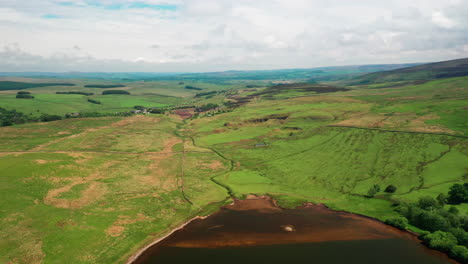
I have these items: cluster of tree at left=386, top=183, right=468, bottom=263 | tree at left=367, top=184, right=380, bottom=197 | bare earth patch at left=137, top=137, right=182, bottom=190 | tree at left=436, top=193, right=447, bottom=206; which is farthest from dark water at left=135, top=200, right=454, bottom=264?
bare earth patch at left=137, top=137, right=182, bottom=190

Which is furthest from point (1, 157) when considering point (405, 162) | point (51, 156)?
point (405, 162)

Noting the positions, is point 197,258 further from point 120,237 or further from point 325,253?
point 325,253

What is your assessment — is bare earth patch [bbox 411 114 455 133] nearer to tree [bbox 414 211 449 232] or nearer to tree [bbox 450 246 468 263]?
tree [bbox 414 211 449 232]

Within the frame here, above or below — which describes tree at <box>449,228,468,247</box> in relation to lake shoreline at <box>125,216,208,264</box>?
above

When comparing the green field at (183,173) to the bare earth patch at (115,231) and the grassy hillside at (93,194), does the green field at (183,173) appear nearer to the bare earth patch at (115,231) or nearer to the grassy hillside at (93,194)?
the grassy hillside at (93,194)

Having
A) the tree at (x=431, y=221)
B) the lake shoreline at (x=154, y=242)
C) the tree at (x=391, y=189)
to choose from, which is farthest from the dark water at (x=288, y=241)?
the tree at (x=391, y=189)

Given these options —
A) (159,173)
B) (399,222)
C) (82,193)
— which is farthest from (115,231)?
(399,222)
